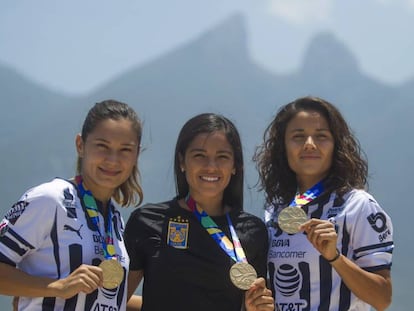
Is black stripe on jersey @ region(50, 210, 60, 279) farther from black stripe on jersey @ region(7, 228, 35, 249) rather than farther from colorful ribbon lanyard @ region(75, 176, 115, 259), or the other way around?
colorful ribbon lanyard @ region(75, 176, 115, 259)

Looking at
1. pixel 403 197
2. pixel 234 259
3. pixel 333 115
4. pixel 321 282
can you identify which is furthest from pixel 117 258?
pixel 403 197

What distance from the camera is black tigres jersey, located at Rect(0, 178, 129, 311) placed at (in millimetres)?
2227

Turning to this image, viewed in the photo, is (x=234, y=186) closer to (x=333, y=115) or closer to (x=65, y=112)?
(x=333, y=115)

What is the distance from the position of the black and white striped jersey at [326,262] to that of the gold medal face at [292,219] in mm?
126

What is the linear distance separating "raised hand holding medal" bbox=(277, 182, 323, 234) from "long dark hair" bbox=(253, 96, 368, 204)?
0.12m

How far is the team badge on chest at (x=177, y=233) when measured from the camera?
267 cm

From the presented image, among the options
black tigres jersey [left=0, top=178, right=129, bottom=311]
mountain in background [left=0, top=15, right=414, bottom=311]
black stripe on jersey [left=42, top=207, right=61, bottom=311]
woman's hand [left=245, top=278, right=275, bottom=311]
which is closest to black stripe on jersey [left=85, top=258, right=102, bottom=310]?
black tigres jersey [left=0, top=178, right=129, bottom=311]

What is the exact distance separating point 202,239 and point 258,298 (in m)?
0.42

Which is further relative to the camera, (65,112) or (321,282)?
(65,112)

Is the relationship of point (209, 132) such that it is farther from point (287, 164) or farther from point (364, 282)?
point (364, 282)

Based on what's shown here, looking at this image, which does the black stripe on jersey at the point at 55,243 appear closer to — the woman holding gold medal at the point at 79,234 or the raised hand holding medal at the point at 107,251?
the woman holding gold medal at the point at 79,234

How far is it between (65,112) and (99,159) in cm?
2746

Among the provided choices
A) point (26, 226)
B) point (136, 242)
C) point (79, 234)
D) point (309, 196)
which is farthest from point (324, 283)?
point (26, 226)

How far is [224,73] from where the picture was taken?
31.0m
